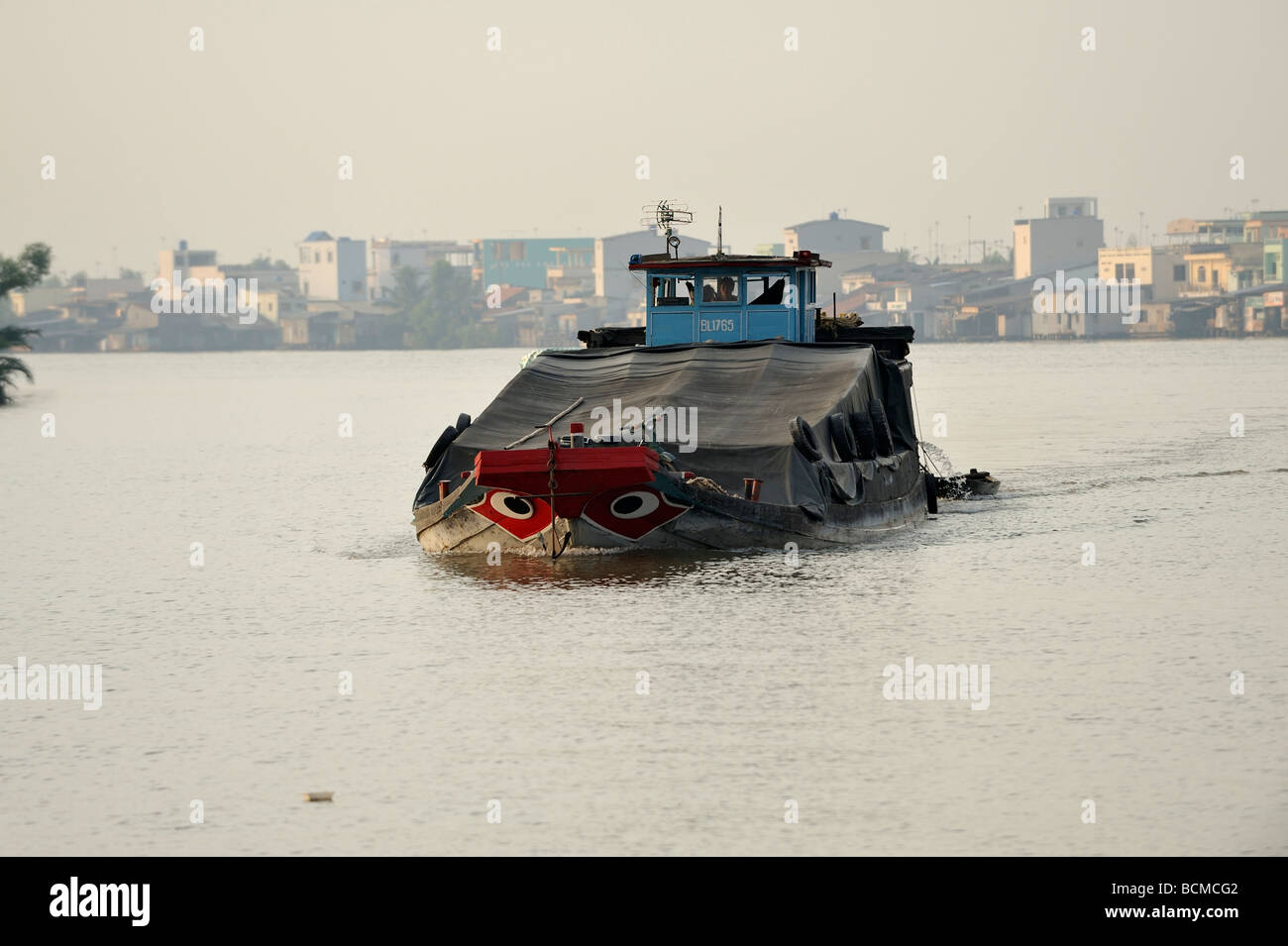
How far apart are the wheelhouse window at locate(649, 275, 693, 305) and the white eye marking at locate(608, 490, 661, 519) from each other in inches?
266

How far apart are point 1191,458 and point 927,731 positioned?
28.2m

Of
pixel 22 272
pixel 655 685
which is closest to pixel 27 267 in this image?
pixel 22 272

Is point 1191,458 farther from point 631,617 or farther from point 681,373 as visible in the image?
point 631,617

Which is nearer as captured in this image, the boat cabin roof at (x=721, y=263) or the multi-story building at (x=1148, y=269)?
the boat cabin roof at (x=721, y=263)

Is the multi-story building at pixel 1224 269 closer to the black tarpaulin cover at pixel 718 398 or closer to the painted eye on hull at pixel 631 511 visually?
the black tarpaulin cover at pixel 718 398

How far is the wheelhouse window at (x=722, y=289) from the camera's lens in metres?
28.3

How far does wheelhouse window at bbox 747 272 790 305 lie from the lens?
28.3 m
